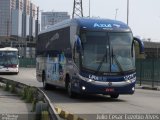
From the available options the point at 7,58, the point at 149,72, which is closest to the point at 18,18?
the point at 7,58

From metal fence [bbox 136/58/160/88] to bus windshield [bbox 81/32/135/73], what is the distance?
16020mm

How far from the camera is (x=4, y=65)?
59125 millimetres

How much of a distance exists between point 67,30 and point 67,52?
109 cm

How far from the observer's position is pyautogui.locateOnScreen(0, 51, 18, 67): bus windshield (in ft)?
193

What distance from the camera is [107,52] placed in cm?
2025

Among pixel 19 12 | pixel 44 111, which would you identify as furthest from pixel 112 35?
pixel 19 12

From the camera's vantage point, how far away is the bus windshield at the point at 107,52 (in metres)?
20.1

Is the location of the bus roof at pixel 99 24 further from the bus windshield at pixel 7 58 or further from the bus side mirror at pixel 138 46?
the bus windshield at pixel 7 58

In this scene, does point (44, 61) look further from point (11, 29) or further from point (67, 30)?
point (11, 29)

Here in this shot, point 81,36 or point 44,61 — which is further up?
point 81,36

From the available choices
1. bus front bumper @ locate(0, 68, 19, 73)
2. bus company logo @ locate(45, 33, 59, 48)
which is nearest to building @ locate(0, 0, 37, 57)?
bus front bumper @ locate(0, 68, 19, 73)

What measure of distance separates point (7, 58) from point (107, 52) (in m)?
39.8

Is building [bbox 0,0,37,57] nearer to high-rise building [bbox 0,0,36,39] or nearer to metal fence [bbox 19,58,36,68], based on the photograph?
high-rise building [bbox 0,0,36,39]

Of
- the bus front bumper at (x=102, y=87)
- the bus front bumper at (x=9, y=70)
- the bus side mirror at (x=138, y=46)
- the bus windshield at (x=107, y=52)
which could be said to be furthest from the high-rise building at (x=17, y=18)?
the bus front bumper at (x=102, y=87)
